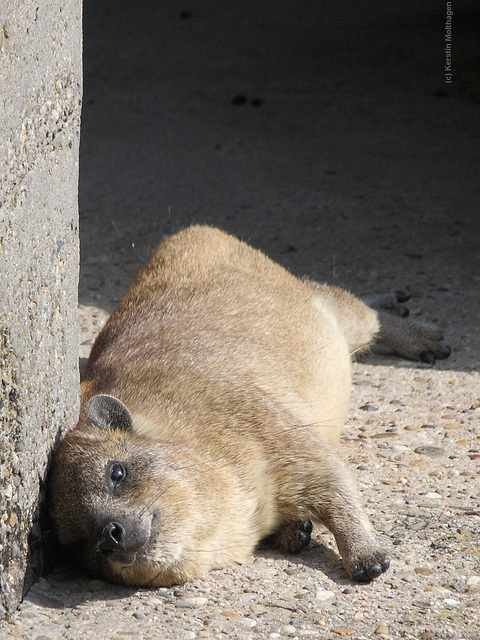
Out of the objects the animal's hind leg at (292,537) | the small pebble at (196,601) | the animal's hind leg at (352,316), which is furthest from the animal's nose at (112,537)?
the animal's hind leg at (352,316)

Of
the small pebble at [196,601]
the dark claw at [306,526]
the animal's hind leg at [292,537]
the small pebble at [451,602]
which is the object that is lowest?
the animal's hind leg at [292,537]

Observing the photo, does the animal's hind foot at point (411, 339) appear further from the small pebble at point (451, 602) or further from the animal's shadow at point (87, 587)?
the small pebble at point (451, 602)

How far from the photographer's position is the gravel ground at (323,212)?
3.71 m

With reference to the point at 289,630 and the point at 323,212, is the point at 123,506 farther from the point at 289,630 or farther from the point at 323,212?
the point at 323,212

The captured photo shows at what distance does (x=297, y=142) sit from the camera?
10648mm

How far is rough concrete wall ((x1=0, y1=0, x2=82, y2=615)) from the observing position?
329 cm

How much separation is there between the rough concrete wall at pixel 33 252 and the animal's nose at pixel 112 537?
11.7 inches

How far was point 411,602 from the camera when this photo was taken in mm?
3738

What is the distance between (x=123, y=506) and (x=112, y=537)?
5.5 inches

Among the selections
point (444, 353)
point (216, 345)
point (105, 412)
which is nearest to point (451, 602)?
point (105, 412)

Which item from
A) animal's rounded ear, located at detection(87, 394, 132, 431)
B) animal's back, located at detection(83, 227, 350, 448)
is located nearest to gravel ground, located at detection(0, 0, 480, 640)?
animal's back, located at detection(83, 227, 350, 448)

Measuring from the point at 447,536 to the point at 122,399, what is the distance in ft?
5.41

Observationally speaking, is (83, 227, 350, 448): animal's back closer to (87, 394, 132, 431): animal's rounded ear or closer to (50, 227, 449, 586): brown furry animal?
(50, 227, 449, 586): brown furry animal

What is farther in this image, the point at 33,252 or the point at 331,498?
the point at 331,498
